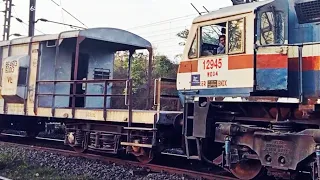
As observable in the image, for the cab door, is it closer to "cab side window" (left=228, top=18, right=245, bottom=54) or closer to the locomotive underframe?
"cab side window" (left=228, top=18, right=245, bottom=54)

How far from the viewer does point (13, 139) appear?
539 inches

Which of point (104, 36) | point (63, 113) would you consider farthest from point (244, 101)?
point (104, 36)

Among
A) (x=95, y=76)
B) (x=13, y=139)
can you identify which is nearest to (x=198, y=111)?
(x=95, y=76)

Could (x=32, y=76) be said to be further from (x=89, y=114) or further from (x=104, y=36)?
(x=89, y=114)

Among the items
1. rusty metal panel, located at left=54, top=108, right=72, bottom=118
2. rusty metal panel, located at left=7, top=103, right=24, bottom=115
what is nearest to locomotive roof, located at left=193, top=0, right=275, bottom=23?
rusty metal panel, located at left=54, top=108, right=72, bottom=118

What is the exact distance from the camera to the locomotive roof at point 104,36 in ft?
36.4

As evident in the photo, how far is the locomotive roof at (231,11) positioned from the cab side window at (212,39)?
0.18 metres

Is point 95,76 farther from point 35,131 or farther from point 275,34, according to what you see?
point 275,34

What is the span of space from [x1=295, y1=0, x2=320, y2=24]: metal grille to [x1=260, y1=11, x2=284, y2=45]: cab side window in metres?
0.39

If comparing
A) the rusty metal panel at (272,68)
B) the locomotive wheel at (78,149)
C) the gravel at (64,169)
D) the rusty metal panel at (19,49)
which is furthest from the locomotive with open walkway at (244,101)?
the rusty metal panel at (19,49)

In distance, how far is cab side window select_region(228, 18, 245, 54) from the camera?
282 inches

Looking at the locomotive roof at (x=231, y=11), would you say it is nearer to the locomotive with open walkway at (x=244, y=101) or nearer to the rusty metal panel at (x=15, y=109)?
the locomotive with open walkway at (x=244, y=101)

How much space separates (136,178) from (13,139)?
7.50m

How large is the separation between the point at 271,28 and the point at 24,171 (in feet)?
18.5
